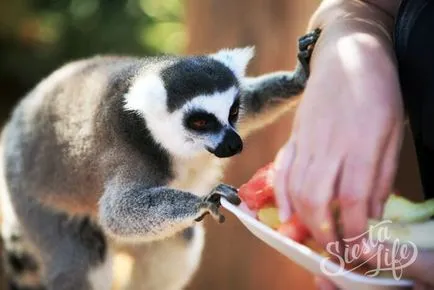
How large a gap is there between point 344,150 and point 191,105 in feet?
2.04

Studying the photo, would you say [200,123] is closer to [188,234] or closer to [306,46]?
[306,46]

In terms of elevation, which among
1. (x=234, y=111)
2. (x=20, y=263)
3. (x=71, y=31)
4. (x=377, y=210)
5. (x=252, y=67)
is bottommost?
(x=71, y=31)

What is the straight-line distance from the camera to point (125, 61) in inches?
73.1

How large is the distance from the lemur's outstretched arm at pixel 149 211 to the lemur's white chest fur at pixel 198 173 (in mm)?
88

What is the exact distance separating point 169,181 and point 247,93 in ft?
0.98

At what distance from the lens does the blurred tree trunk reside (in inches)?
78.7

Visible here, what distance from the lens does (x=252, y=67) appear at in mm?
2020

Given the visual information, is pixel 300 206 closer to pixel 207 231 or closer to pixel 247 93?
pixel 247 93

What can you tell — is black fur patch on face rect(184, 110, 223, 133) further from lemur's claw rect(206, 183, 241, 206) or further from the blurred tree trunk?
the blurred tree trunk

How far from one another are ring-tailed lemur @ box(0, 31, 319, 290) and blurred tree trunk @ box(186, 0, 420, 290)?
18 cm

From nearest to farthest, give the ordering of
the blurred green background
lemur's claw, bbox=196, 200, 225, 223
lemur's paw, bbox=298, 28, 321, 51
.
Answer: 1. lemur's claw, bbox=196, 200, 225, 223
2. lemur's paw, bbox=298, 28, 321, 51
3. the blurred green background

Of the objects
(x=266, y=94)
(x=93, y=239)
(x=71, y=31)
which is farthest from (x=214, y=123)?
(x=71, y=31)

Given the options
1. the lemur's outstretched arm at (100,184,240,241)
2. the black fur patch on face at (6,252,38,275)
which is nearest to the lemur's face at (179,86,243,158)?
the lemur's outstretched arm at (100,184,240,241)

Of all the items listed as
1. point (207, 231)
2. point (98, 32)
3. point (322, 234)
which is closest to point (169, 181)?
point (207, 231)
